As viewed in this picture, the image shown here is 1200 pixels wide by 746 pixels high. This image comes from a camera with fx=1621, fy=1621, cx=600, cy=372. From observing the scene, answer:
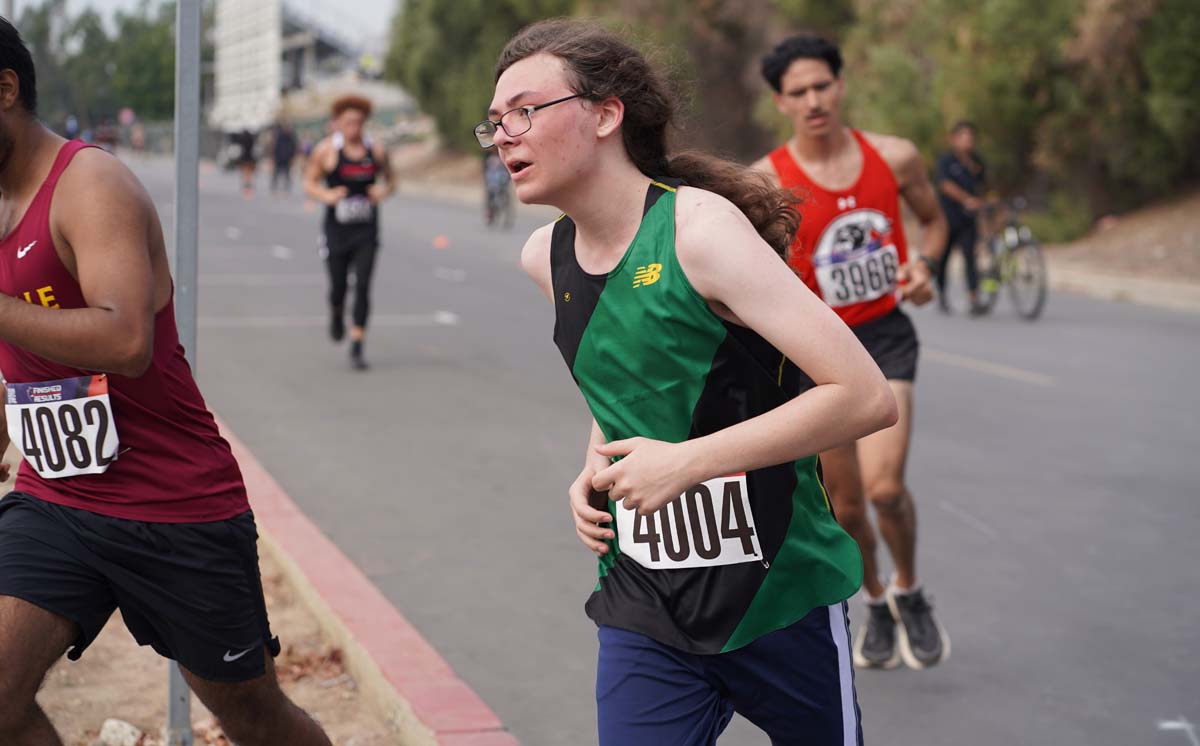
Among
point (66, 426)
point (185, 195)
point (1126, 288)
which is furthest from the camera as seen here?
point (1126, 288)

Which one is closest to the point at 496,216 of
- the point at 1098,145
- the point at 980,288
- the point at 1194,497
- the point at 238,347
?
the point at 1098,145

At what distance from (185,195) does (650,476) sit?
2074mm

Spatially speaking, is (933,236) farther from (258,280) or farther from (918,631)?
(258,280)

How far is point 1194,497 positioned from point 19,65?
659cm

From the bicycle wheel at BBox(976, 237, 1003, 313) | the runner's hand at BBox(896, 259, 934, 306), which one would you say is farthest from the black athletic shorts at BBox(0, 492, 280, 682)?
the bicycle wheel at BBox(976, 237, 1003, 313)

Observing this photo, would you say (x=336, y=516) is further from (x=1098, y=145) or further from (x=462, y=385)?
(x=1098, y=145)

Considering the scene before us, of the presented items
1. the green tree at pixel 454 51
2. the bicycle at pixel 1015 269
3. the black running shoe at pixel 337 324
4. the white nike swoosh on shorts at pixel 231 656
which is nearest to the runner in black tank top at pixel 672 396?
the white nike swoosh on shorts at pixel 231 656

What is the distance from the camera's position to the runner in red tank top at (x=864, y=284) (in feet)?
17.7

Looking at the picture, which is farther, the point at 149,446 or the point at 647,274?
the point at 149,446

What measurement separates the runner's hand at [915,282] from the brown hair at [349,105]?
281 inches

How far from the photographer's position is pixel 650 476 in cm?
263

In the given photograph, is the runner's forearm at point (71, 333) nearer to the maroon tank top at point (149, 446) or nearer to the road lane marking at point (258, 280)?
the maroon tank top at point (149, 446)

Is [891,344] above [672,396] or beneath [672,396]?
beneath

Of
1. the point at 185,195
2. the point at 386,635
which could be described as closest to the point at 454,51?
the point at 386,635
